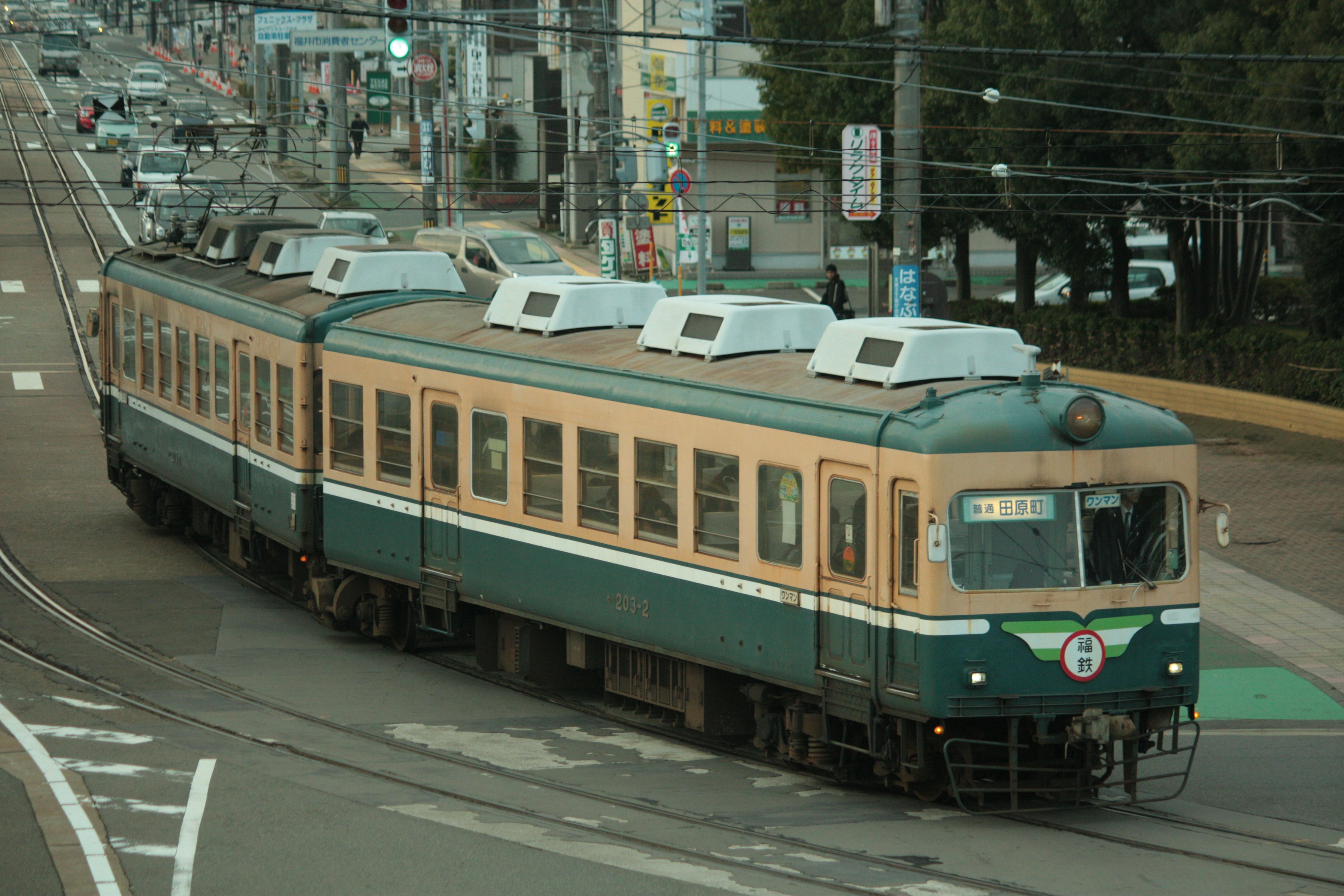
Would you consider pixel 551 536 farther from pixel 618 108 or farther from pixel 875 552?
pixel 618 108

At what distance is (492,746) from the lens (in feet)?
43.5

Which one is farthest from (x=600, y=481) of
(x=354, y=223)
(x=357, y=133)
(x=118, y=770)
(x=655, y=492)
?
(x=357, y=133)

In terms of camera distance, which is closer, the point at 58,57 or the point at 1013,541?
the point at 1013,541

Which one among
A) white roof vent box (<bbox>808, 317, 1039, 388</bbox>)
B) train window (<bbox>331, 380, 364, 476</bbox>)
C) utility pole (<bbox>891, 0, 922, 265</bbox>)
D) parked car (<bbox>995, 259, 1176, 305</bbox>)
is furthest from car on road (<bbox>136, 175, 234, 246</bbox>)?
white roof vent box (<bbox>808, 317, 1039, 388</bbox>)

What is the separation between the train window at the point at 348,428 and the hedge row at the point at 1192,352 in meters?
13.4

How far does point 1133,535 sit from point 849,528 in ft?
5.97

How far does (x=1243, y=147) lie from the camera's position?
2658 centimetres

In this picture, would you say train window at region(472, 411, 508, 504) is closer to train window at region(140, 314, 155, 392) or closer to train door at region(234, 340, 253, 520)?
train door at region(234, 340, 253, 520)

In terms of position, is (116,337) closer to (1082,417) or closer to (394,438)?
(394,438)

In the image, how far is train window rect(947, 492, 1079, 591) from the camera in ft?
35.8

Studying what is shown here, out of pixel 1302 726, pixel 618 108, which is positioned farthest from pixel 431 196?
pixel 1302 726

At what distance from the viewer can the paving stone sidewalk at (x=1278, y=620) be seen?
15953 mm

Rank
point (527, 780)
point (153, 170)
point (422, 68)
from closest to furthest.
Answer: point (527, 780) < point (422, 68) < point (153, 170)

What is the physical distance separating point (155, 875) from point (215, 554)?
39.4 feet
